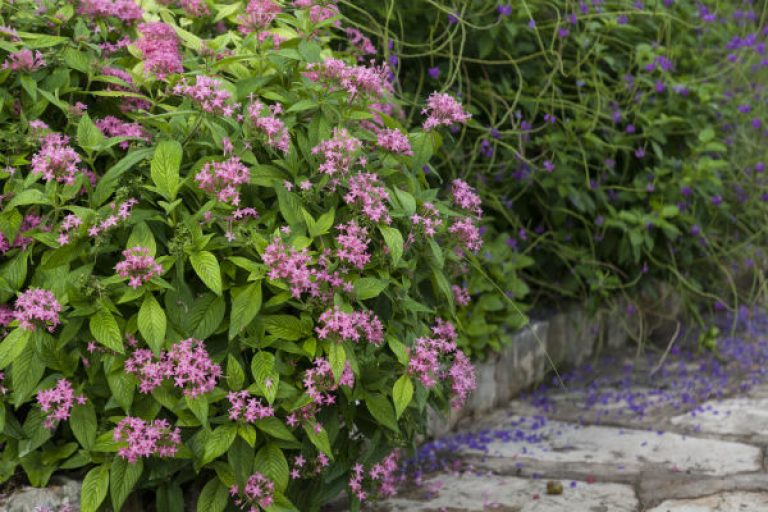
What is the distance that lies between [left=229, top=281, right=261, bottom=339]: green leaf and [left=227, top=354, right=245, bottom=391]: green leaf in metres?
0.06

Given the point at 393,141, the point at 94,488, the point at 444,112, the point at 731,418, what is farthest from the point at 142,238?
the point at 731,418

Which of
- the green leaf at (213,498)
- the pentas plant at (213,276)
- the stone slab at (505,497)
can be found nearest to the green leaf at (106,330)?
the pentas plant at (213,276)

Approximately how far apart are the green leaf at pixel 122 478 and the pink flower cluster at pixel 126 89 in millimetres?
873

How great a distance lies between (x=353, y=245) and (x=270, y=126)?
1.04 feet

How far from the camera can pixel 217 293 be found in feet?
6.22

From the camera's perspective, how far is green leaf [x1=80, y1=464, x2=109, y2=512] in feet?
6.39

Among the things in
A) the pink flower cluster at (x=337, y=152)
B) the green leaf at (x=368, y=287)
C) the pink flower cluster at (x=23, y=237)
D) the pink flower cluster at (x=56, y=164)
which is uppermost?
the pink flower cluster at (x=337, y=152)

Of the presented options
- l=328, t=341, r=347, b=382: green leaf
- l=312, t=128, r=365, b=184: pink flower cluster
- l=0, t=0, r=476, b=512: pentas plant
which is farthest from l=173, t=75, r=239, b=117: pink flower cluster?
l=328, t=341, r=347, b=382: green leaf

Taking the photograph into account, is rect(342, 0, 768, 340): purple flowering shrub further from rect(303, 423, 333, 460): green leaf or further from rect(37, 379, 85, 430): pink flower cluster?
rect(37, 379, 85, 430): pink flower cluster

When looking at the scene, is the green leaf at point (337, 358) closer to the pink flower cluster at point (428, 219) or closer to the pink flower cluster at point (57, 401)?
the pink flower cluster at point (428, 219)

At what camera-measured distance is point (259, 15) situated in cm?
238

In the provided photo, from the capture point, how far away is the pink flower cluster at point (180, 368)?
1.90m

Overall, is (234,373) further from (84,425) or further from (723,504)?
(723,504)

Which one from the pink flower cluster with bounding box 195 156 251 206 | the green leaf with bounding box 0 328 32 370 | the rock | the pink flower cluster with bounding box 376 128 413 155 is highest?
the pink flower cluster with bounding box 376 128 413 155
